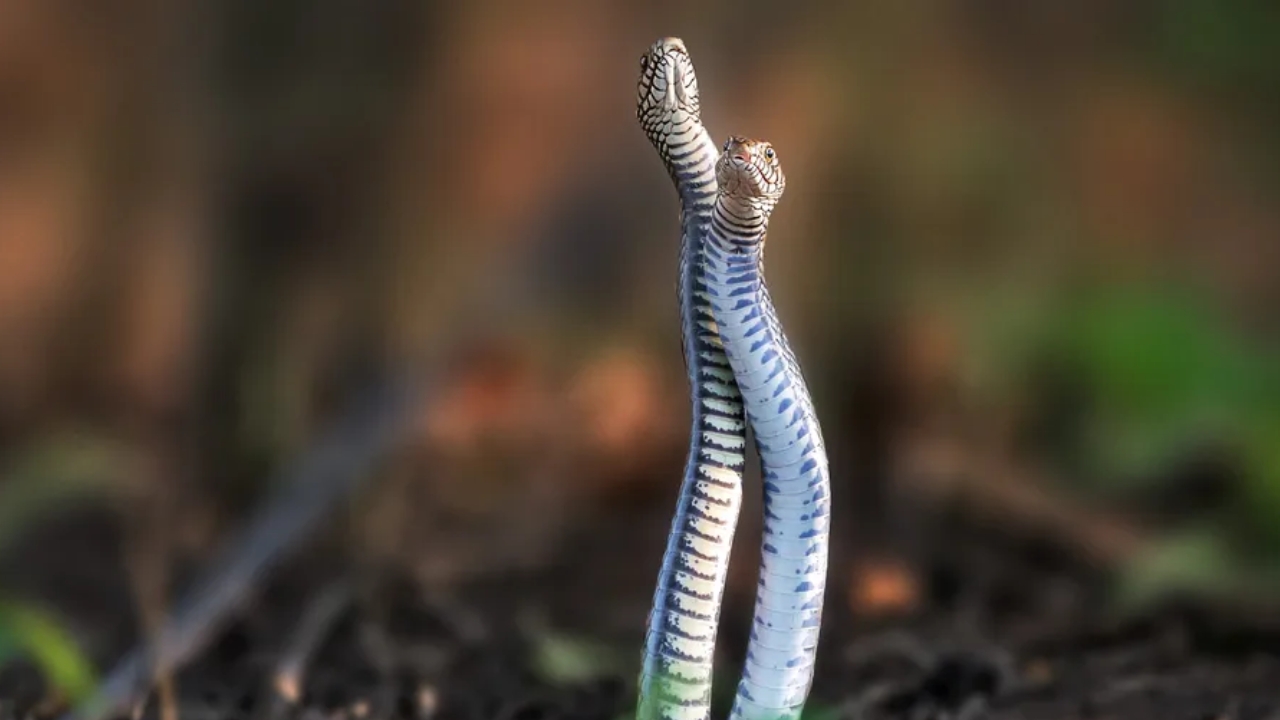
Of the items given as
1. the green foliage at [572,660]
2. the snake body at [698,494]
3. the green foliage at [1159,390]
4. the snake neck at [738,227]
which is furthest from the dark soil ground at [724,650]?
the snake neck at [738,227]

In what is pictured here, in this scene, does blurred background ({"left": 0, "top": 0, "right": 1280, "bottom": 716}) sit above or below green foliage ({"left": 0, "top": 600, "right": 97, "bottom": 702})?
above

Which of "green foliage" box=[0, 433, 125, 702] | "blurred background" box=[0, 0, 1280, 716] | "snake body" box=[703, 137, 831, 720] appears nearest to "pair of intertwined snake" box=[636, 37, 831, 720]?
"snake body" box=[703, 137, 831, 720]

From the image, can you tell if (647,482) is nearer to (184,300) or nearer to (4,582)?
(184,300)

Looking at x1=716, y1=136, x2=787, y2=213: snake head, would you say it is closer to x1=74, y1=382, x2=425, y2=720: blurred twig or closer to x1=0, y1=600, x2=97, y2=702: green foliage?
x1=0, y1=600, x2=97, y2=702: green foliage

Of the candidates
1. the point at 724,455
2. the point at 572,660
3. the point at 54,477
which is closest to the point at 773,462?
the point at 724,455

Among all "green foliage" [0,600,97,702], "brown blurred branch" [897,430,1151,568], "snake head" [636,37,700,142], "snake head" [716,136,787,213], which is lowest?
"green foliage" [0,600,97,702]

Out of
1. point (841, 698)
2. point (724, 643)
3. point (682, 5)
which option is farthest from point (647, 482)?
A: point (682, 5)

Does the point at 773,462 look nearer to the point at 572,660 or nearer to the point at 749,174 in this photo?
the point at 749,174
